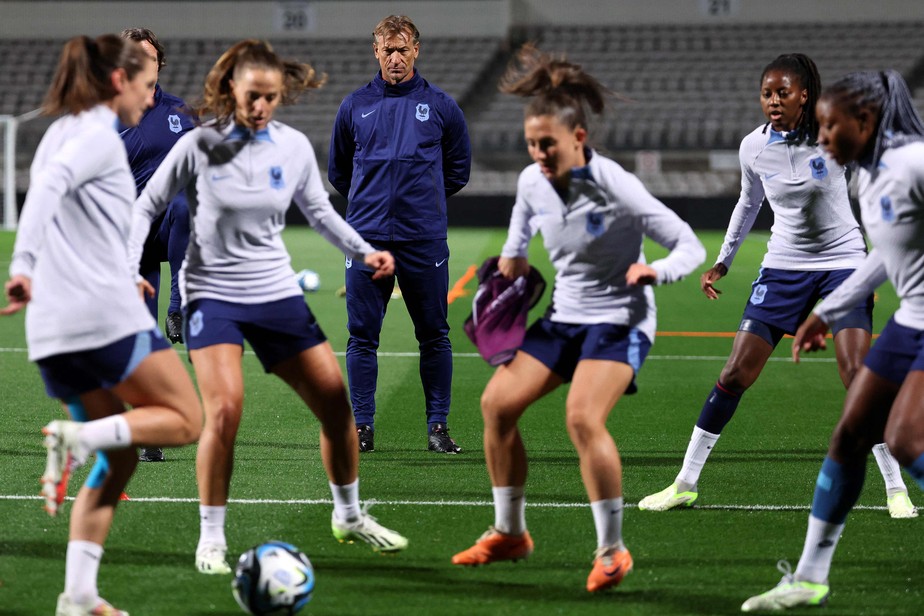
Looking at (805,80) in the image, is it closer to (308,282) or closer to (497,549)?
(497,549)

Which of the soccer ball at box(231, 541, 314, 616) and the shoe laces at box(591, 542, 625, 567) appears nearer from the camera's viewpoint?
the soccer ball at box(231, 541, 314, 616)

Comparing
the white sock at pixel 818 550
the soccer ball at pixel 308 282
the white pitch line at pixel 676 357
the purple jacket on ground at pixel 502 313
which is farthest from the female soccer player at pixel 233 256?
the soccer ball at pixel 308 282

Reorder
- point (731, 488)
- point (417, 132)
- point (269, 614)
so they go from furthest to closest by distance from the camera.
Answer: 1. point (417, 132)
2. point (731, 488)
3. point (269, 614)

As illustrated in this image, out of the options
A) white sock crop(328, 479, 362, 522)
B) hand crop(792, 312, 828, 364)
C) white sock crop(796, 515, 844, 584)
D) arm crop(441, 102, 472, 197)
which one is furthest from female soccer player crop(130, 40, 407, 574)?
arm crop(441, 102, 472, 197)

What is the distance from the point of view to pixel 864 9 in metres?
33.3

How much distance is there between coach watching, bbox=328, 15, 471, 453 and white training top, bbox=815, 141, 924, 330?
10.3ft

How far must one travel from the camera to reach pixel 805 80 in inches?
209

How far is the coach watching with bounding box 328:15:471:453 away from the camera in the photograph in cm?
672

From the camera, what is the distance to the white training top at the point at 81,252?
3.58 m

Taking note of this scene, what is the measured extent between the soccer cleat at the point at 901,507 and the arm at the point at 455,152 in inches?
110

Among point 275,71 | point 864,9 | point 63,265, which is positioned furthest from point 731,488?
point 864,9

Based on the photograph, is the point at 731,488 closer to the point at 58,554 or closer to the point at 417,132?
the point at 417,132

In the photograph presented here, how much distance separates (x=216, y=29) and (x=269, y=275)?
3224 cm

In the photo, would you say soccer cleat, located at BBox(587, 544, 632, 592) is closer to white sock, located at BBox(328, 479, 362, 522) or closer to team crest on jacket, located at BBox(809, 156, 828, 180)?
white sock, located at BBox(328, 479, 362, 522)
